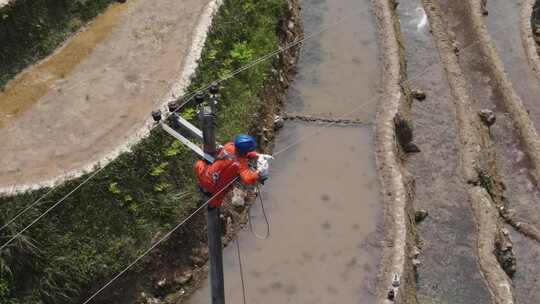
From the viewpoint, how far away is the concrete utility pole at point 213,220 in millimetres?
9039

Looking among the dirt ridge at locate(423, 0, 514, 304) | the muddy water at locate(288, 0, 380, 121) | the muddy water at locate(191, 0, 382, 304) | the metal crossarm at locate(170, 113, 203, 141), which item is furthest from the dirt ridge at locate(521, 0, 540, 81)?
the metal crossarm at locate(170, 113, 203, 141)

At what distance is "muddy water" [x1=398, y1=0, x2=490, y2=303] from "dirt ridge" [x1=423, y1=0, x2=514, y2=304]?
220 mm

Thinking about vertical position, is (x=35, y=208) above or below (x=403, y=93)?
above

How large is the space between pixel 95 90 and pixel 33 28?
2.97 m

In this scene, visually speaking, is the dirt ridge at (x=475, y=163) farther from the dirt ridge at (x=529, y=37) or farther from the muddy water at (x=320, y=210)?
the dirt ridge at (x=529, y=37)

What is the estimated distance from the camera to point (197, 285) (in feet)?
53.9

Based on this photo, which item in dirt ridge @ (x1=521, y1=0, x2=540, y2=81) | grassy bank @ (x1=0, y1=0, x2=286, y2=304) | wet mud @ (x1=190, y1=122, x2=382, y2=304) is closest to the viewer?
grassy bank @ (x1=0, y1=0, x2=286, y2=304)

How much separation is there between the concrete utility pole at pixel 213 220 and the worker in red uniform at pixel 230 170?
0.20m

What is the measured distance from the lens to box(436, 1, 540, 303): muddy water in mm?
19734

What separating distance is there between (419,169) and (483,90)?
6328 mm

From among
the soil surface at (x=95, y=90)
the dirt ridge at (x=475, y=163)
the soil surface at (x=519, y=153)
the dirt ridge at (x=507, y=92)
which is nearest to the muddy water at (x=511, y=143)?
the soil surface at (x=519, y=153)

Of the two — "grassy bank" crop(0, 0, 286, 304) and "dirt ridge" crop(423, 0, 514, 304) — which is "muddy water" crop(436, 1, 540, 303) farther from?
"grassy bank" crop(0, 0, 286, 304)

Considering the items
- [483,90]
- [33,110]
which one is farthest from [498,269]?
[33,110]

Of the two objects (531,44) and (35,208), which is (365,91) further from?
(35,208)
